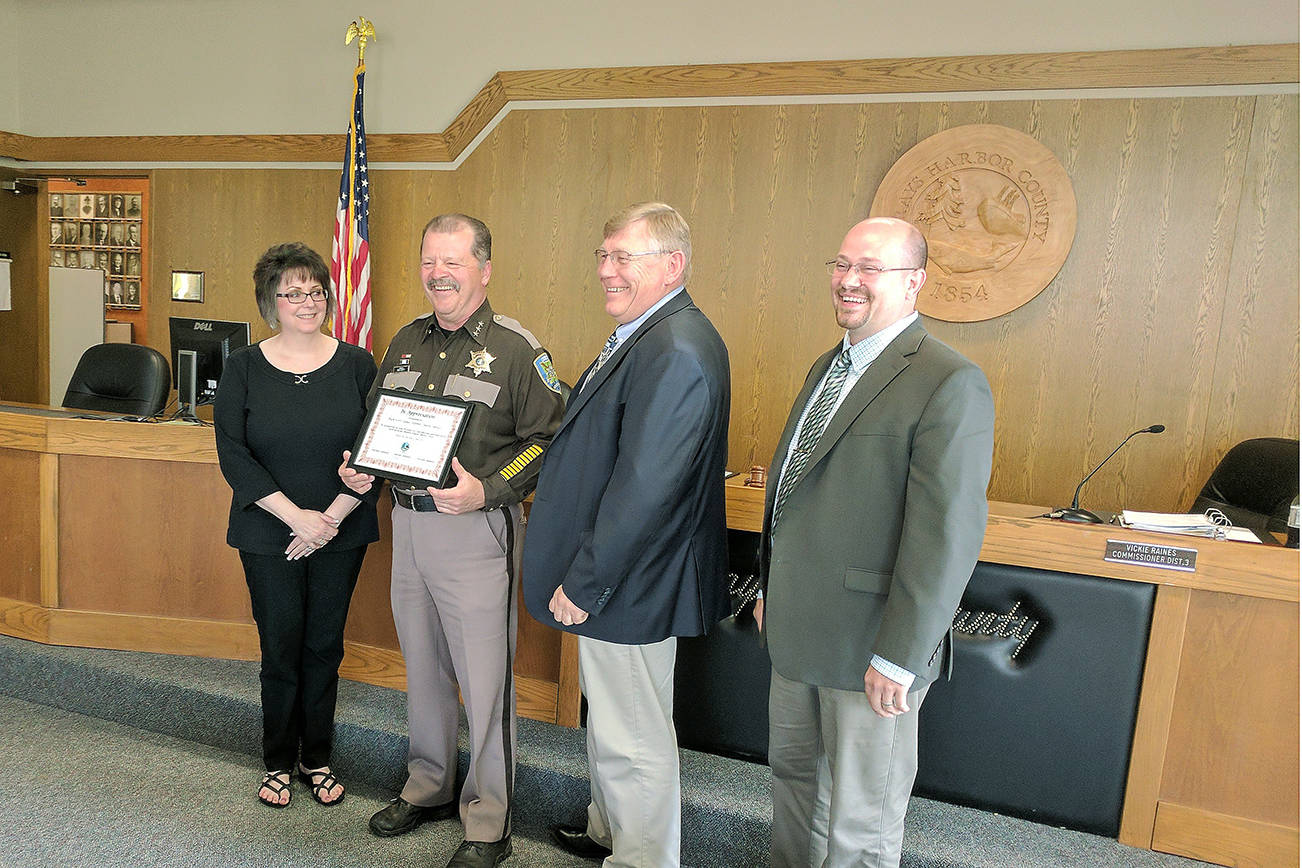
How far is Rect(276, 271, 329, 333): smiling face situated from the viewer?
238cm

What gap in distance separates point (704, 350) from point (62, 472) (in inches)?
101

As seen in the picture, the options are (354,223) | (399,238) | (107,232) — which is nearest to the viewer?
(354,223)

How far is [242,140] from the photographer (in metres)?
5.44

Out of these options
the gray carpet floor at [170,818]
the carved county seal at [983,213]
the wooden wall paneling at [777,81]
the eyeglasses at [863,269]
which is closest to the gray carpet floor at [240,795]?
the gray carpet floor at [170,818]

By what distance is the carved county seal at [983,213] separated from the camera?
3.77 metres

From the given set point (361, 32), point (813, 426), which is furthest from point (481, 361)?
point (361, 32)

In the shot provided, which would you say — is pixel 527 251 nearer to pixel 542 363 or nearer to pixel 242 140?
pixel 242 140

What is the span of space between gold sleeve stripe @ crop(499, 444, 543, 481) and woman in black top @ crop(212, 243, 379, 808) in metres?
0.48

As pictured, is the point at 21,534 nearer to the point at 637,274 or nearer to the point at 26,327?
the point at 637,274

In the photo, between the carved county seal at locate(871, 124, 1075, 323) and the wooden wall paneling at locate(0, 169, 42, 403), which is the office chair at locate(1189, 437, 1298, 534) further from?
the wooden wall paneling at locate(0, 169, 42, 403)

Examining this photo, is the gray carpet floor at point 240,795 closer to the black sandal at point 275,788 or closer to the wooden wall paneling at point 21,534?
the black sandal at point 275,788

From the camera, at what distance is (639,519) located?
181cm

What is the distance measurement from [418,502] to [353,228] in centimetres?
315

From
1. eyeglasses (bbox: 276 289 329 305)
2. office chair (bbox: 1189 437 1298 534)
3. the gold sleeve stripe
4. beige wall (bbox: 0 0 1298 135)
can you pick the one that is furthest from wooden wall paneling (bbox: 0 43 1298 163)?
the gold sleeve stripe
